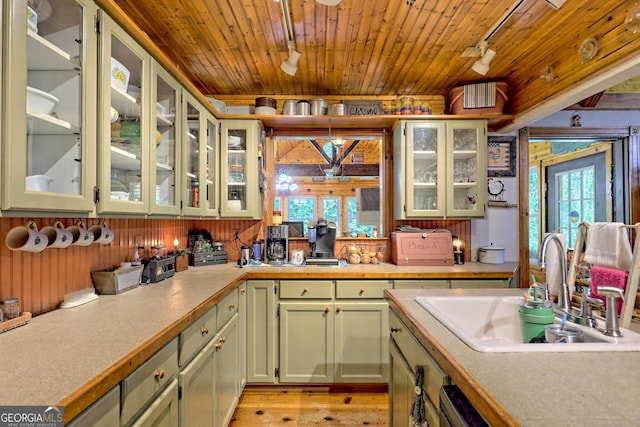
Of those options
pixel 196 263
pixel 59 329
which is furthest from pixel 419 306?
pixel 196 263

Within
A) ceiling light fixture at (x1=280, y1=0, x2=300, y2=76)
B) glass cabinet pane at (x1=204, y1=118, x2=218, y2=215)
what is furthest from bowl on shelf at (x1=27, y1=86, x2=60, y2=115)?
glass cabinet pane at (x1=204, y1=118, x2=218, y2=215)

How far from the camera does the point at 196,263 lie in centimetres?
272

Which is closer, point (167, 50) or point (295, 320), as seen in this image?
point (167, 50)

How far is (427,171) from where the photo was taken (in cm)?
286

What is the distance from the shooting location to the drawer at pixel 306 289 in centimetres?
250

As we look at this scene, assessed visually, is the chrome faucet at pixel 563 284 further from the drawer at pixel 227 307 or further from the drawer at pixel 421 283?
the drawer at pixel 227 307

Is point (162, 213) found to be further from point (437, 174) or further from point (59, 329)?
point (437, 174)

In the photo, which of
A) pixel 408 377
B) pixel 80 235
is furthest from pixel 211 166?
pixel 408 377

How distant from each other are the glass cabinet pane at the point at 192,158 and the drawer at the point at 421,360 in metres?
1.56

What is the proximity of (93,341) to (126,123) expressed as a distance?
100 centimetres

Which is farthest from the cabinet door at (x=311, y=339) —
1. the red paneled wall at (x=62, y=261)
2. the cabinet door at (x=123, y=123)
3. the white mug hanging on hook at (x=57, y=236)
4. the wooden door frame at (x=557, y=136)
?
the wooden door frame at (x=557, y=136)

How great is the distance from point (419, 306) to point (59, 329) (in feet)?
4.72

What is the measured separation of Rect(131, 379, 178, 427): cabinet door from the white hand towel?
5.79ft

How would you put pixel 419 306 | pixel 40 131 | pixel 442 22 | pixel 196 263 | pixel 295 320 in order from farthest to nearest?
pixel 196 263 → pixel 295 320 → pixel 442 22 → pixel 419 306 → pixel 40 131
